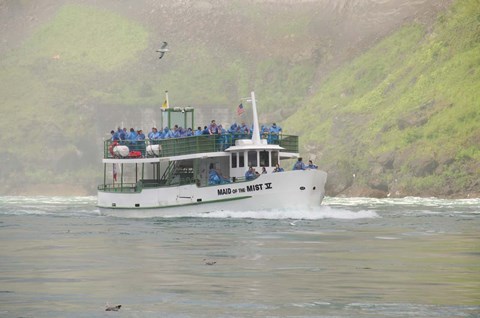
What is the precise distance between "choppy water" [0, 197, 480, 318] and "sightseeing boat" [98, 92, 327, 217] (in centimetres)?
752

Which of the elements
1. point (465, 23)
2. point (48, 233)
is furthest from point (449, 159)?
point (48, 233)

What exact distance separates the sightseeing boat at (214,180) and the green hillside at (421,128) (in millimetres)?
67354

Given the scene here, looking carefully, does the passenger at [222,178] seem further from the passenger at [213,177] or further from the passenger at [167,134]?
the passenger at [167,134]

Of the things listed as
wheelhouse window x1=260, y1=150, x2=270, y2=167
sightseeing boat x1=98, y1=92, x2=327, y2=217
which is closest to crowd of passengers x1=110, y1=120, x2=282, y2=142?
sightseeing boat x1=98, y1=92, x2=327, y2=217

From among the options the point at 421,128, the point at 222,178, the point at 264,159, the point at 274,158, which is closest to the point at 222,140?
the point at 222,178

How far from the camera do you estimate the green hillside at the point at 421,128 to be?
153 meters

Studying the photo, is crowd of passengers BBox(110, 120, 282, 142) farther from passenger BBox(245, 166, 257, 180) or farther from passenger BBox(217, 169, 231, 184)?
passenger BBox(245, 166, 257, 180)

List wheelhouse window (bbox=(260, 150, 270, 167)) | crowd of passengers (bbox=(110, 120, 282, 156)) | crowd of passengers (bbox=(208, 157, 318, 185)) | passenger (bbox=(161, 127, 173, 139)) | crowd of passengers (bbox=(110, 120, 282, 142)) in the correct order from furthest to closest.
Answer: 1. passenger (bbox=(161, 127, 173, 139))
2. crowd of passengers (bbox=(110, 120, 282, 142))
3. crowd of passengers (bbox=(110, 120, 282, 156))
4. wheelhouse window (bbox=(260, 150, 270, 167))
5. crowd of passengers (bbox=(208, 157, 318, 185))

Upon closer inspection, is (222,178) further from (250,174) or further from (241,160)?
(250,174)

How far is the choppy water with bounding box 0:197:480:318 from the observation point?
100.0 ft

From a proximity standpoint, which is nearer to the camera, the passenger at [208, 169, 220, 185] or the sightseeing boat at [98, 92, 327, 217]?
the sightseeing boat at [98, 92, 327, 217]

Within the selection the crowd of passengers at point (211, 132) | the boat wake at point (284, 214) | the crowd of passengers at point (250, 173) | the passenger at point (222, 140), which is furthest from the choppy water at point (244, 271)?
the crowd of passengers at point (211, 132)

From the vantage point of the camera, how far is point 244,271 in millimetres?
38719

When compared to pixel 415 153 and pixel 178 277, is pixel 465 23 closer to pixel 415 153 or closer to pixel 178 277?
pixel 415 153
